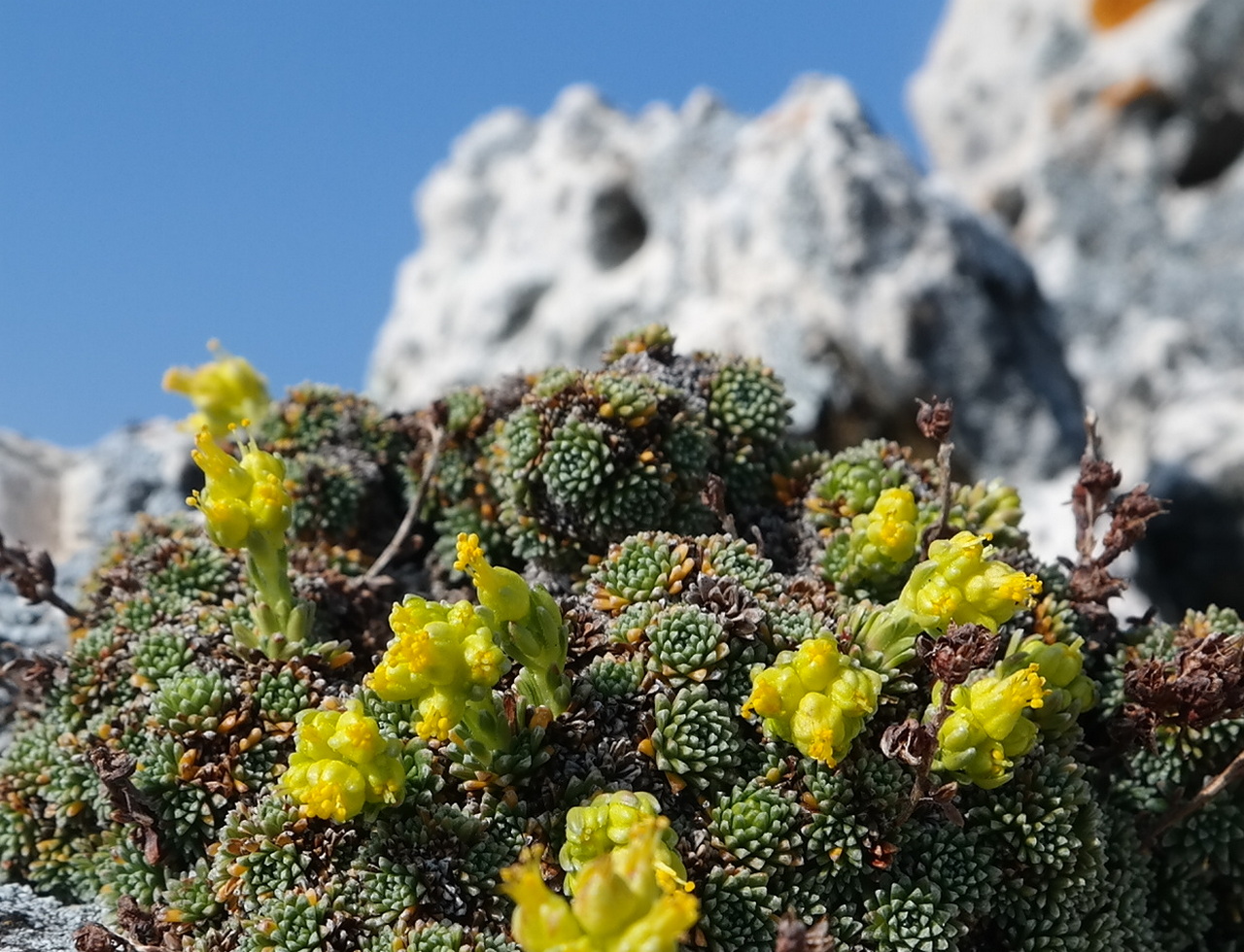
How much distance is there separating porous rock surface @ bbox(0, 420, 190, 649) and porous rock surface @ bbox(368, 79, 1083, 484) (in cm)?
322

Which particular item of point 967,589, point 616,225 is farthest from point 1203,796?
point 616,225

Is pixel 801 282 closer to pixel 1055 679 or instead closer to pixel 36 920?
pixel 1055 679

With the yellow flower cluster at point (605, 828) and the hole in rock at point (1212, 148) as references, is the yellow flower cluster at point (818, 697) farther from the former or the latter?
the hole in rock at point (1212, 148)

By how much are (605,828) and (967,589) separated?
1055 millimetres

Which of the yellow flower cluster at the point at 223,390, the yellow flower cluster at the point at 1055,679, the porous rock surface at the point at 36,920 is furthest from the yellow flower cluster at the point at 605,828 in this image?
the yellow flower cluster at the point at 223,390


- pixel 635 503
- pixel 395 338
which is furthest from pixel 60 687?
pixel 395 338

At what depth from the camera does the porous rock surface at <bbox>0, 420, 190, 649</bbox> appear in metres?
5.60

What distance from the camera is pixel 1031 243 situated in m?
18.1

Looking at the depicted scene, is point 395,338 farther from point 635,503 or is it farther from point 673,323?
point 635,503

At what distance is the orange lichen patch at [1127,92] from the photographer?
17.1 m

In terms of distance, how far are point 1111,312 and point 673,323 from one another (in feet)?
29.7

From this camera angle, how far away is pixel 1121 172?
17.6m

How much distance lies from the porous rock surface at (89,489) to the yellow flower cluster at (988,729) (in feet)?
12.9

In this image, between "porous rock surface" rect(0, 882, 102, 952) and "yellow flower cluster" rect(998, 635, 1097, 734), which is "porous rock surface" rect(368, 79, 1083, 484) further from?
"porous rock surface" rect(0, 882, 102, 952)
